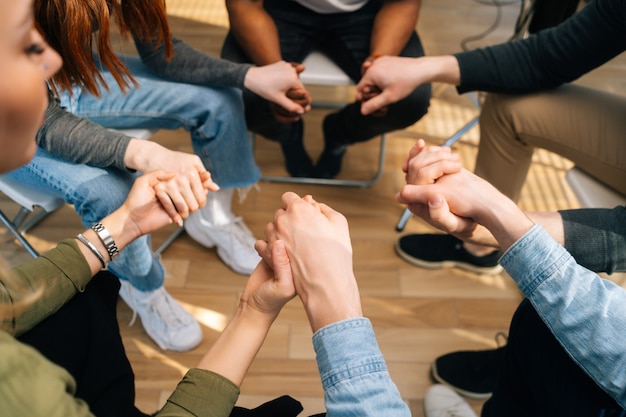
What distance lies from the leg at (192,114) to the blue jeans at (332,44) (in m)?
0.22

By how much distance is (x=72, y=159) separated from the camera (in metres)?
1.27

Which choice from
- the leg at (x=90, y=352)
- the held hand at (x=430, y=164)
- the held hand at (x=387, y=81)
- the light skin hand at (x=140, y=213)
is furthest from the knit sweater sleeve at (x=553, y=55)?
the leg at (x=90, y=352)

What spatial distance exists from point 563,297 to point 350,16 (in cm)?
124

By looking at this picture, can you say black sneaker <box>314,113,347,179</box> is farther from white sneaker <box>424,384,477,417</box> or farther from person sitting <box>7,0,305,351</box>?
white sneaker <box>424,384,477,417</box>

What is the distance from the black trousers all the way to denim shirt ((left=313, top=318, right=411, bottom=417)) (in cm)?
33

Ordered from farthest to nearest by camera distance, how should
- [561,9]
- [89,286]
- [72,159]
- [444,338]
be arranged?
[561,9] → [444,338] → [72,159] → [89,286]

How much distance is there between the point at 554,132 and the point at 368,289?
749 mm

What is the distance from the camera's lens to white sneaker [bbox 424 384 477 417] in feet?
4.63

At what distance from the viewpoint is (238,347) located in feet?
3.06

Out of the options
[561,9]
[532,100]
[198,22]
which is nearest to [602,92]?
[532,100]

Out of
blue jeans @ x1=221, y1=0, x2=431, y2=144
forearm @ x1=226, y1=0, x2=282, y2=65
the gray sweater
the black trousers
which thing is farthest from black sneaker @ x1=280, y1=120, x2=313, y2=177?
the black trousers

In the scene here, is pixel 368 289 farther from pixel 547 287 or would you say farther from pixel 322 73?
pixel 547 287

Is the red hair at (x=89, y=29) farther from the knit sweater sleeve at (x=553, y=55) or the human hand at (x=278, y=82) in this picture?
the knit sweater sleeve at (x=553, y=55)

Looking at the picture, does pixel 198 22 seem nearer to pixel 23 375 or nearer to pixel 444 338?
pixel 444 338
